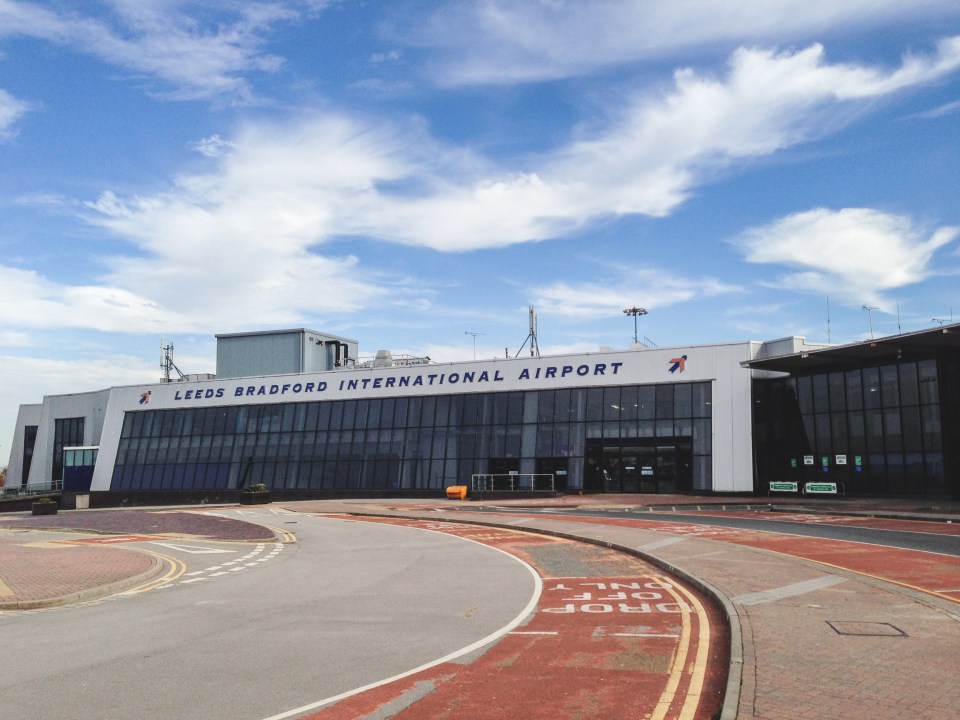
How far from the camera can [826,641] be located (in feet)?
31.8

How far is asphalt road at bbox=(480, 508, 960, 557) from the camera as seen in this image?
2127 cm

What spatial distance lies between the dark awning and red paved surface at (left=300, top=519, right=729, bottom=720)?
2769cm

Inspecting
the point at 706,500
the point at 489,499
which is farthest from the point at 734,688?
the point at 489,499

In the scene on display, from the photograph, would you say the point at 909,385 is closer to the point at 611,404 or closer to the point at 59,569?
the point at 611,404

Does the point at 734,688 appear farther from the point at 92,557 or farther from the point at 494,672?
the point at 92,557

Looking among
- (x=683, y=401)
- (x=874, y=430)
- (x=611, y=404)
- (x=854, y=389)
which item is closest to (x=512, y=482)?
(x=611, y=404)

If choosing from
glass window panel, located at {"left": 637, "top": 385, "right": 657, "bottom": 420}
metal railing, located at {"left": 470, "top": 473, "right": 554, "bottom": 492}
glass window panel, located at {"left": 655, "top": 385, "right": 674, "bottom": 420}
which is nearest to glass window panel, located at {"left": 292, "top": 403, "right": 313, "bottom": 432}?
metal railing, located at {"left": 470, "top": 473, "right": 554, "bottom": 492}

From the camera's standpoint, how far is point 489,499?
50.4m

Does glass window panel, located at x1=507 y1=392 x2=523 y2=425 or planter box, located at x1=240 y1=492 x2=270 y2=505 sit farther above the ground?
glass window panel, located at x1=507 y1=392 x2=523 y2=425

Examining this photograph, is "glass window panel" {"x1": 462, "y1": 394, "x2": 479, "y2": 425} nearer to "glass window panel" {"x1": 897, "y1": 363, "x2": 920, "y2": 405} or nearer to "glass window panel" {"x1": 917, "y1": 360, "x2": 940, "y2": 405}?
"glass window panel" {"x1": 897, "y1": 363, "x2": 920, "y2": 405}

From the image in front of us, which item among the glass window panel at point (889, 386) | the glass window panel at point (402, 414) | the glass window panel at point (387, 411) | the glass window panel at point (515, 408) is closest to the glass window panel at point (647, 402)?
the glass window panel at point (515, 408)

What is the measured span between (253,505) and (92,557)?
27.7 metres

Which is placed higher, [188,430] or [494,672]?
[188,430]

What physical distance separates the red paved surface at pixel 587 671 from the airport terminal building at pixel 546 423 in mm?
28663
